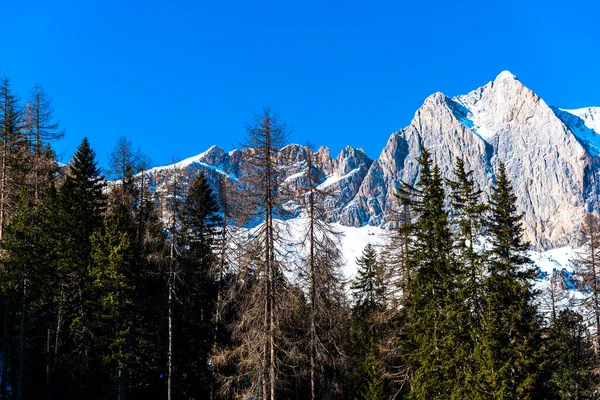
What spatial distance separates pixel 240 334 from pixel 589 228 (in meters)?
22.8

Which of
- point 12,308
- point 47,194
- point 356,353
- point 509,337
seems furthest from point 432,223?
point 47,194

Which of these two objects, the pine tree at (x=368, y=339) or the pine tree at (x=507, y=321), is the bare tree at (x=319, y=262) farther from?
the pine tree at (x=507, y=321)

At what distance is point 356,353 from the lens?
106 feet

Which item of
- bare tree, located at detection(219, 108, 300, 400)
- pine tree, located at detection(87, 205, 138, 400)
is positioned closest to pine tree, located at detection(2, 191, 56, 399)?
pine tree, located at detection(87, 205, 138, 400)

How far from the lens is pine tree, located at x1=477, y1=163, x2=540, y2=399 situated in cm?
2062

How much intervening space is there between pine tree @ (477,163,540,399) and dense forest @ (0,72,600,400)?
82 millimetres

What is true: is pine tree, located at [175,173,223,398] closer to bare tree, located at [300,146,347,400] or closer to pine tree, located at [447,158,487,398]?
bare tree, located at [300,146,347,400]

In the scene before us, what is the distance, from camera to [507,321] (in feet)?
75.8

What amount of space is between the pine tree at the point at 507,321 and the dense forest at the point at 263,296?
0.08m

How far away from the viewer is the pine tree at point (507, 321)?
2062 cm

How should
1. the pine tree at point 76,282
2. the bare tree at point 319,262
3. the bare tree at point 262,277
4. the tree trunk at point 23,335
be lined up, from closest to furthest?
the bare tree at point 262,277 → the bare tree at point 319,262 → the tree trunk at point 23,335 → the pine tree at point 76,282

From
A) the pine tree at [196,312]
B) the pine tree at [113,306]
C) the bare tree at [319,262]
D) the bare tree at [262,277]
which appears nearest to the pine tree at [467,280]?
the bare tree at [319,262]

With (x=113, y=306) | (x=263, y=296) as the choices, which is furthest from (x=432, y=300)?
(x=113, y=306)

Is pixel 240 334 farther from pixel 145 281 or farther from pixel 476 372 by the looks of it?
pixel 145 281
